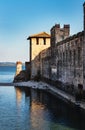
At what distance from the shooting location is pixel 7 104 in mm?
22672

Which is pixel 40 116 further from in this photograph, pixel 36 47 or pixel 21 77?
pixel 21 77

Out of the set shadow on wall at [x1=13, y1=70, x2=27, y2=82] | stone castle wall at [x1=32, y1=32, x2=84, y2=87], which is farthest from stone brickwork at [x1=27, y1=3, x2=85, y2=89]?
shadow on wall at [x1=13, y1=70, x2=27, y2=82]

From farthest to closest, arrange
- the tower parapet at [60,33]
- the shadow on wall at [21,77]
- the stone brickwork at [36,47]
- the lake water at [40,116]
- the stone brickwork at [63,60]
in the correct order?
the shadow on wall at [21,77], the stone brickwork at [36,47], the tower parapet at [60,33], the stone brickwork at [63,60], the lake water at [40,116]

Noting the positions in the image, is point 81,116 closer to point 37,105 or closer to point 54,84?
point 37,105

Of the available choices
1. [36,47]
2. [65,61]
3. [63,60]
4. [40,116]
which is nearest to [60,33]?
[63,60]

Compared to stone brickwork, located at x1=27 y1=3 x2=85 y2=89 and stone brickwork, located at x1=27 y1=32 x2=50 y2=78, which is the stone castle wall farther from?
stone brickwork, located at x1=27 y1=32 x2=50 y2=78

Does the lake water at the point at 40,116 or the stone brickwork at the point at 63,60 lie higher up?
the stone brickwork at the point at 63,60

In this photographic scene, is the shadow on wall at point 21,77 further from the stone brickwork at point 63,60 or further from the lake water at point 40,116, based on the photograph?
the lake water at point 40,116

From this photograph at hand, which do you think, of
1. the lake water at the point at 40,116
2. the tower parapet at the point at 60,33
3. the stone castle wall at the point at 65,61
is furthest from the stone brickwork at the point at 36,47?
the lake water at the point at 40,116

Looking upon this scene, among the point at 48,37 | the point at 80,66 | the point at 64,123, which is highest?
the point at 48,37

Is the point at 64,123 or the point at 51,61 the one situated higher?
the point at 51,61

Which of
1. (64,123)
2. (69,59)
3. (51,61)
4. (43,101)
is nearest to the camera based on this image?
(64,123)

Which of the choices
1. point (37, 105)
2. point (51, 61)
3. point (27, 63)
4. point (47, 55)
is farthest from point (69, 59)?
point (27, 63)

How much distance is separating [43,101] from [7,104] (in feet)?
9.46
